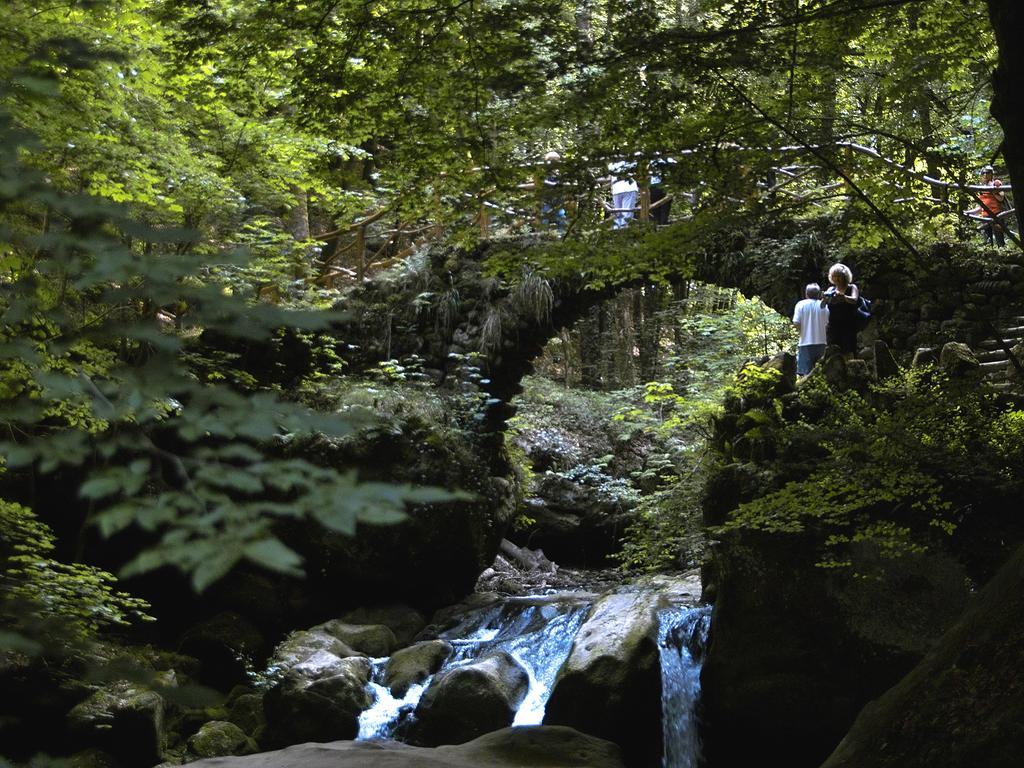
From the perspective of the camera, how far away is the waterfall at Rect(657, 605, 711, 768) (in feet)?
21.9

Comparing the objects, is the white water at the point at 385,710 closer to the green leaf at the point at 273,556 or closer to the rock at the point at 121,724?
the rock at the point at 121,724

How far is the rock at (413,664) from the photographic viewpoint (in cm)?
801

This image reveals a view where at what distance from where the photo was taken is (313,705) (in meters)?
7.35

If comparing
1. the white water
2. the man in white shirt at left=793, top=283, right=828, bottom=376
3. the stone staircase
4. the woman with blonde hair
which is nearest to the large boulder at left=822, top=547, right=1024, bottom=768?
the stone staircase

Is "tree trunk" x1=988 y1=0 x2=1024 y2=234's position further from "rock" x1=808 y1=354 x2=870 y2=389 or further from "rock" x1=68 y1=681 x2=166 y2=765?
"rock" x1=68 y1=681 x2=166 y2=765

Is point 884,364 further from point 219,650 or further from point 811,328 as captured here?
point 219,650

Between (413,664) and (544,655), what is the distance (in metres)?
1.24

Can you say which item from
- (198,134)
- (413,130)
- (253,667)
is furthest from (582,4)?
(253,667)

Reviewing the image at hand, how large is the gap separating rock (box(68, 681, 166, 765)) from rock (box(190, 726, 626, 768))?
164cm

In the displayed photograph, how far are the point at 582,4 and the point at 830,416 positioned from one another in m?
3.03

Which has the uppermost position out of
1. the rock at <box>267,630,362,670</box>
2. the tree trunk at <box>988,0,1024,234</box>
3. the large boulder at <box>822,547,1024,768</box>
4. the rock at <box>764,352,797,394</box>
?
the tree trunk at <box>988,0,1024,234</box>

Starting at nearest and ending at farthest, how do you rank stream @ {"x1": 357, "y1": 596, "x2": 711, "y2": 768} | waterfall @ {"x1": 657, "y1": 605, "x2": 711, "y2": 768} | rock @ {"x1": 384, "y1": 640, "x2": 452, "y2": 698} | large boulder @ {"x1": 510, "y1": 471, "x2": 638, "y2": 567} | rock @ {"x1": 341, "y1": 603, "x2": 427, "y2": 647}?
waterfall @ {"x1": 657, "y1": 605, "x2": 711, "y2": 768} < stream @ {"x1": 357, "y1": 596, "x2": 711, "y2": 768} < rock @ {"x1": 384, "y1": 640, "x2": 452, "y2": 698} < rock @ {"x1": 341, "y1": 603, "x2": 427, "y2": 647} < large boulder @ {"x1": 510, "y1": 471, "x2": 638, "y2": 567}

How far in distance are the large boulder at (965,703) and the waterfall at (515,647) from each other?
4222 mm

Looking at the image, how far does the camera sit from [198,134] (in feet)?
28.0
